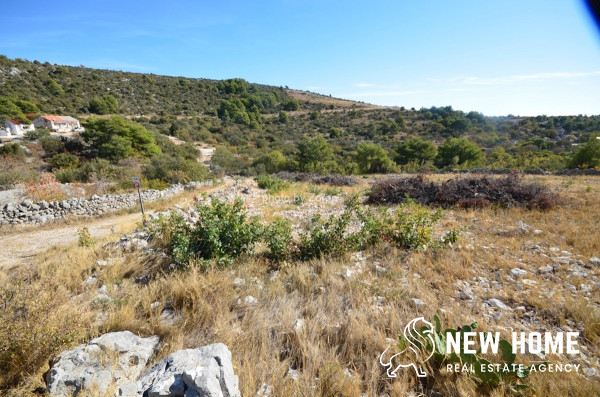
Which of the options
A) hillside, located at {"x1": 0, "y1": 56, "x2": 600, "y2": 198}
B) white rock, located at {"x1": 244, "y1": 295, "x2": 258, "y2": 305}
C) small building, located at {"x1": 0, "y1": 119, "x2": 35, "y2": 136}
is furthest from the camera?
small building, located at {"x1": 0, "y1": 119, "x2": 35, "y2": 136}

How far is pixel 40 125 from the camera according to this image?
28484 mm

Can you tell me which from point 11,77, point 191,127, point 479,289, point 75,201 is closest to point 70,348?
point 479,289

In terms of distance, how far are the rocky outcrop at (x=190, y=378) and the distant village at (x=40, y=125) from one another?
36.3 m

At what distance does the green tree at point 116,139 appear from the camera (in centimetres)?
2038

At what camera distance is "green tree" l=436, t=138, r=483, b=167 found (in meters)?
23.5

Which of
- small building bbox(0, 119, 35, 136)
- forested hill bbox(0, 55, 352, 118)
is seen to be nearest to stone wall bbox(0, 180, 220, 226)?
small building bbox(0, 119, 35, 136)

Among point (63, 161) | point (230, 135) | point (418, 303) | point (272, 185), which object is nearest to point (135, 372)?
point (418, 303)

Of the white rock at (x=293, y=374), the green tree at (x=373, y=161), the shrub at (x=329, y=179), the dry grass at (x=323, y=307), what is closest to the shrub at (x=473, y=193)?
the dry grass at (x=323, y=307)

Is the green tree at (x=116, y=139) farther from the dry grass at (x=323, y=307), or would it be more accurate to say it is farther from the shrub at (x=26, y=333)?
the shrub at (x=26, y=333)

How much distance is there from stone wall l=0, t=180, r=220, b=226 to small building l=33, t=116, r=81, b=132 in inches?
1007

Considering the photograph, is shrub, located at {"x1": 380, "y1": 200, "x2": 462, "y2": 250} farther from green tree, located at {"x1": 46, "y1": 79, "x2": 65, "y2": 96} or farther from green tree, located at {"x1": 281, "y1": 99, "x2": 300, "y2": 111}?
green tree, located at {"x1": 281, "y1": 99, "x2": 300, "y2": 111}

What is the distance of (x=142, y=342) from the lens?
234 centimetres

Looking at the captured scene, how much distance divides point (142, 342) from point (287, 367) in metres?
1.40

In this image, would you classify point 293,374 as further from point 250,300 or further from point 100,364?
point 100,364
